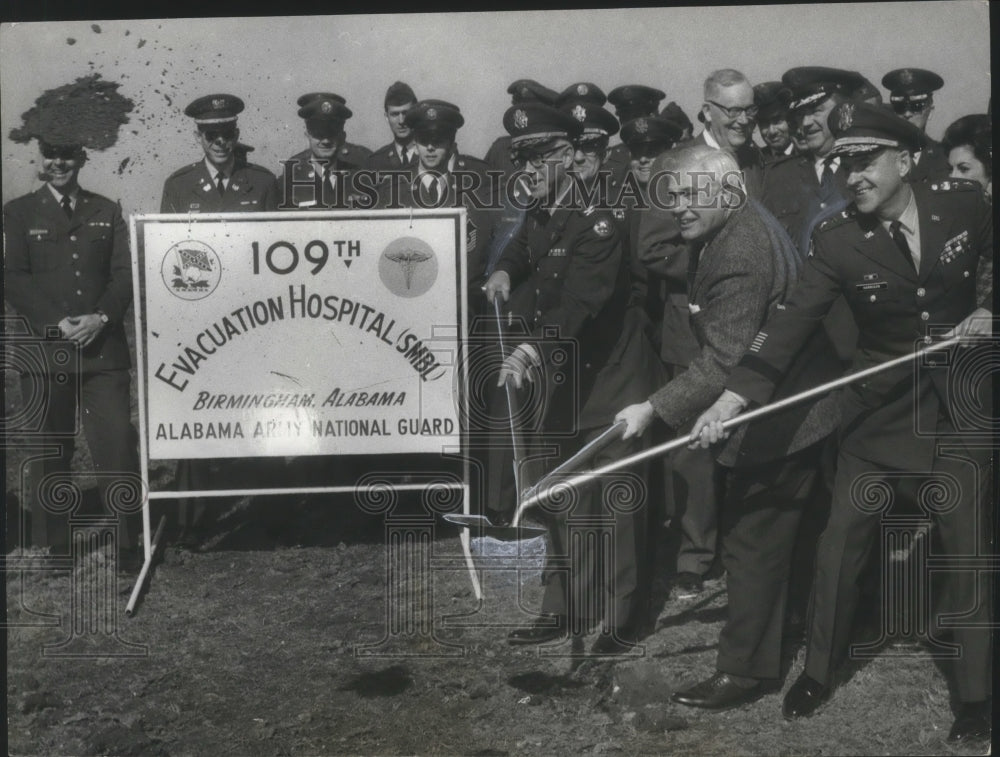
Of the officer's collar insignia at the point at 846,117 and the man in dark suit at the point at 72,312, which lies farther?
the man in dark suit at the point at 72,312

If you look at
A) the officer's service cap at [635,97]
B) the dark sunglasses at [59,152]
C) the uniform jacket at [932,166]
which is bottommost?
the uniform jacket at [932,166]

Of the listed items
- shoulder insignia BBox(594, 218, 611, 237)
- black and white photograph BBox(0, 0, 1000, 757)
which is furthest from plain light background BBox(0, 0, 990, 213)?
shoulder insignia BBox(594, 218, 611, 237)

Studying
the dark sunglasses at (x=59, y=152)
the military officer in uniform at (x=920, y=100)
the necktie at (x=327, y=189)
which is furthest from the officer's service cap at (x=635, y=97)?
the dark sunglasses at (x=59, y=152)

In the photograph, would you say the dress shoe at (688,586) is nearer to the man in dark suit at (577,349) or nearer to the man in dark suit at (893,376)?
the man in dark suit at (577,349)

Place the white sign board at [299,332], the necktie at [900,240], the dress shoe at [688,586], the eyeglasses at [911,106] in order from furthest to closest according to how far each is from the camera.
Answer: the dress shoe at [688,586] < the white sign board at [299,332] < the eyeglasses at [911,106] < the necktie at [900,240]

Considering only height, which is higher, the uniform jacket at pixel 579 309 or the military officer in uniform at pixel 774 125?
the military officer in uniform at pixel 774 125

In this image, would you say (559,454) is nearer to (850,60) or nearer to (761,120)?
(761,120)

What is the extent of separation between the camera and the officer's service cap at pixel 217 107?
4805 millimetres

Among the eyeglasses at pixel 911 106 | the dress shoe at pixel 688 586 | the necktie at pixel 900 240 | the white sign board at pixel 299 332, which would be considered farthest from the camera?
the dress shoe at pixel 688 586

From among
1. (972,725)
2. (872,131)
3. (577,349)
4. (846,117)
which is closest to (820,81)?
(846,117)

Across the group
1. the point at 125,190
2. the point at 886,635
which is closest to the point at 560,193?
the point at 125,190

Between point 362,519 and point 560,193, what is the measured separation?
59.2 inches

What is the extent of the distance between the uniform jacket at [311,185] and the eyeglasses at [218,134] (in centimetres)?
24

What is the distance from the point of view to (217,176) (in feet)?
15.8
